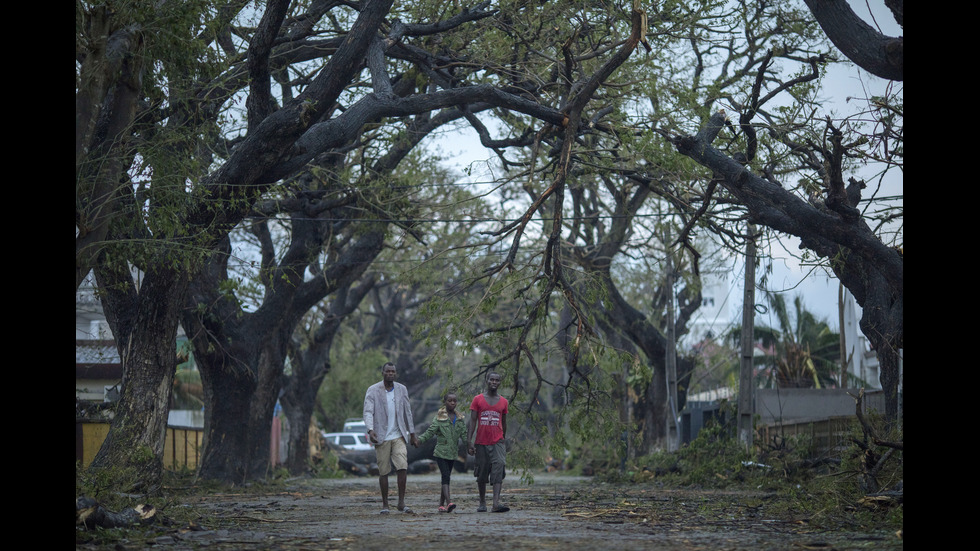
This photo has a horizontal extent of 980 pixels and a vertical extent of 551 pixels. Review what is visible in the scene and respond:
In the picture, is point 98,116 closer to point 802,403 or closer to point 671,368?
point 671,368

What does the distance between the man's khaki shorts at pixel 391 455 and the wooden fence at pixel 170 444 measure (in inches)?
312

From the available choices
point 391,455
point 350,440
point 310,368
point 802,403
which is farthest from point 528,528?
point 350,440

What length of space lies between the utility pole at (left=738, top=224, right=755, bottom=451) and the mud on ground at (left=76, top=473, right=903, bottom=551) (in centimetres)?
526

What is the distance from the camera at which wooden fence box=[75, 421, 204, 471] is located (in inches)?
833

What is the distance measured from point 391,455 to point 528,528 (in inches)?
116

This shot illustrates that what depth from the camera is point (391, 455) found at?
513 inches

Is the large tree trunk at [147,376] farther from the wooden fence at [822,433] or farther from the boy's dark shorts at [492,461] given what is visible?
the wooden fence at [822,433]

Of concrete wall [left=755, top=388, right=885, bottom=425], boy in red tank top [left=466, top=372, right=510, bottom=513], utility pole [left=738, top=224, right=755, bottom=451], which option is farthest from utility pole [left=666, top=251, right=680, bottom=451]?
boy in red tank top [left=466, top=372, right=510, bottom=513]

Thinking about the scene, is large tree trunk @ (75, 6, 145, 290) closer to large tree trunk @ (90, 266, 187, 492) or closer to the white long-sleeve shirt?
large tree trunk @ (90, 266, 187, 492)

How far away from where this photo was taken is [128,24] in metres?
10.4

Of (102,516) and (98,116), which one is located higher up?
(98,116)
